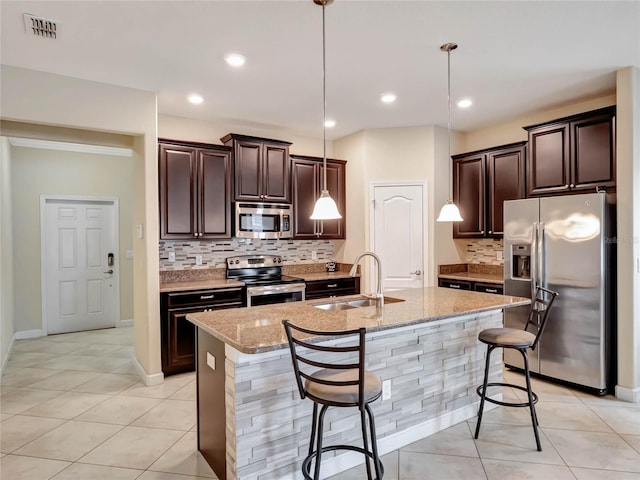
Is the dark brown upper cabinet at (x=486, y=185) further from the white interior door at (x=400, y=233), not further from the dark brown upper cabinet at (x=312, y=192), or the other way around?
the dark brown upper cabinet at (x=312, y=192)

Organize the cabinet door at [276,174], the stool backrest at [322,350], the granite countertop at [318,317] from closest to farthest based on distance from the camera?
the stool backrest at [322,350] → the granite countertop at [318,317] → the cabinet door at [276,174]

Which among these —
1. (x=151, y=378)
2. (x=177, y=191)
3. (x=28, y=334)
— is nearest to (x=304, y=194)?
(x=177, y=191)

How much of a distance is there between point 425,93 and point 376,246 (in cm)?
201

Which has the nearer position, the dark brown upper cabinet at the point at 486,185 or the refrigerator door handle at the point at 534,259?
the refrigerator door handle at the point at 534,259

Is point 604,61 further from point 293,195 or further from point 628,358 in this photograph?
point 293,195

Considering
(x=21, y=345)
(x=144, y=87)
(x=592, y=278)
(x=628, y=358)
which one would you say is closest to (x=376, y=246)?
(x=592, y=278)

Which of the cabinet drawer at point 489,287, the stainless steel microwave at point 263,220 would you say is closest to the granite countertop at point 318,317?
the cabinet drawer at point 489,287

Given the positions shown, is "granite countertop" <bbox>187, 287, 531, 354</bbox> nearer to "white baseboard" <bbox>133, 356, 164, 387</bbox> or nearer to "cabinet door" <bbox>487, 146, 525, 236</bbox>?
"white baseboard" <bbox>133, 356, 164, 387</bbox>

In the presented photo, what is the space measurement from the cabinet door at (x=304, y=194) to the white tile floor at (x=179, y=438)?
221cm

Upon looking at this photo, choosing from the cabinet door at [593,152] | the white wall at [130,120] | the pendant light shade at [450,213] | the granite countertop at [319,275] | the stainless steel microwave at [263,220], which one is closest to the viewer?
the pendant light shade at [450,213]

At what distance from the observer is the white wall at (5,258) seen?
4.30 m

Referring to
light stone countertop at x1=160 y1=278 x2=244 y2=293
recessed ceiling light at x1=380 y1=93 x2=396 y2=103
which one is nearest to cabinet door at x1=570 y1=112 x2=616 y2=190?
recessed ceiling light at x1=380 y1=93 x2=396 y2=103

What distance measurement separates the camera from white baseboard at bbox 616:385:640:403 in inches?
130

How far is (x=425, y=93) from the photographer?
3.89m
